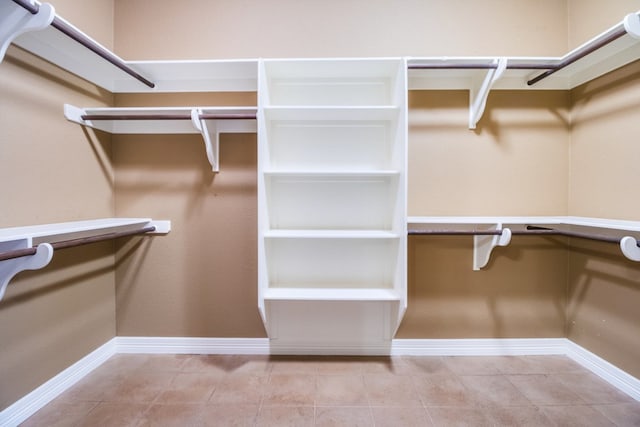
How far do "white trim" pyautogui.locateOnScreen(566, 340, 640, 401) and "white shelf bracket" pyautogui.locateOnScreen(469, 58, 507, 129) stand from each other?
5.39ft

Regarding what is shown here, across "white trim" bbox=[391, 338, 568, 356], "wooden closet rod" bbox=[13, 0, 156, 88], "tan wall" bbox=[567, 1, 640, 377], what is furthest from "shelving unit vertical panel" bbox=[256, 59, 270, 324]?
"tan wall" bbox=[567, 1, 640, 377]

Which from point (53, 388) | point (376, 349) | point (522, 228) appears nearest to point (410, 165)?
point (522, 228)

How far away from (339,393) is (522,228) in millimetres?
1568

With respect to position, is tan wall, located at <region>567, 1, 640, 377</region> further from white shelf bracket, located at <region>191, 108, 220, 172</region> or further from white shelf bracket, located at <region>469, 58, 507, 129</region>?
white shelf bracket, located at <region>191, 108, 220, 172</region>

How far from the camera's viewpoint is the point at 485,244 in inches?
68.7

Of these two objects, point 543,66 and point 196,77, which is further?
point 196,77

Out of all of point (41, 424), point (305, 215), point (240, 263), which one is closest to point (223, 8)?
point (305, 215)

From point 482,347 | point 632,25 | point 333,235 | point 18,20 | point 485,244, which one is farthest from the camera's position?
point 482,347

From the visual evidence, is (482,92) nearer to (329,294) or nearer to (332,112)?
(332,112)

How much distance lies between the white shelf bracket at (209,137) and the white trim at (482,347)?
68.7 inches

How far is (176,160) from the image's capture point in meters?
1.85

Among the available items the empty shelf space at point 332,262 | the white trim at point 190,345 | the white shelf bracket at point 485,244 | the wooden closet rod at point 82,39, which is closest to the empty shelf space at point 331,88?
the wooden closet rod at point 82,39

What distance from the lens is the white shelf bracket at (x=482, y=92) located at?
1551 millimetres

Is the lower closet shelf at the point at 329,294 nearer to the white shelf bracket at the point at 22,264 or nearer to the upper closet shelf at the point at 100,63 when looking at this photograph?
the white shelf bracket at the point at 22,264
